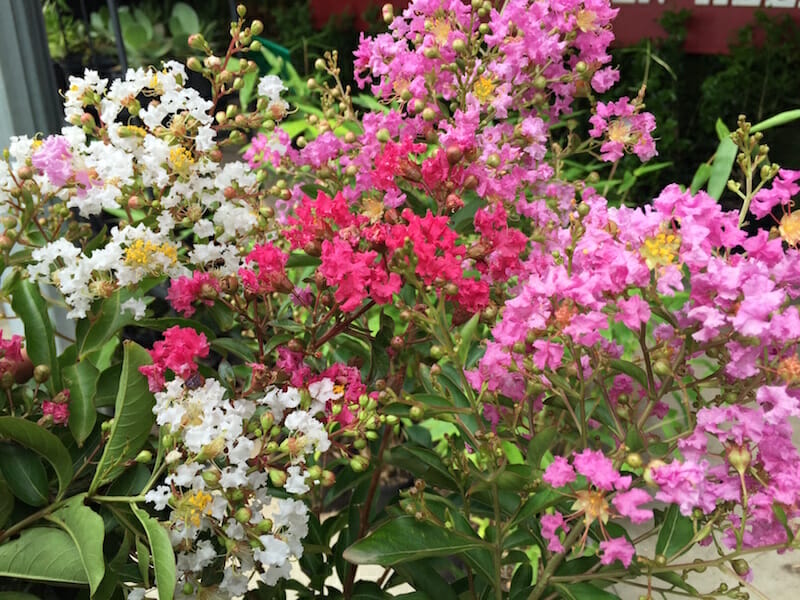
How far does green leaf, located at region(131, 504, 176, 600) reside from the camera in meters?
0.58

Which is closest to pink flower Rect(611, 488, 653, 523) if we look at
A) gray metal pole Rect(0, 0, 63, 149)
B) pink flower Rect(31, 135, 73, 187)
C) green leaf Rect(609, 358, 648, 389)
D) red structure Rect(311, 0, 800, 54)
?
green leaf Rect(609, 358, 648, 389)

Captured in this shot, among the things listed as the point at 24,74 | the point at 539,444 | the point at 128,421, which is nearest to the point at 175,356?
the point at 128,421

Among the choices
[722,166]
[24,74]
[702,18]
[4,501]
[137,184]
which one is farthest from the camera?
[702,18]

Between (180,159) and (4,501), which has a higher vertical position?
(180,159)

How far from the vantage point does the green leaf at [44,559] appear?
63cm

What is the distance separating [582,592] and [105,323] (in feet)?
1.66

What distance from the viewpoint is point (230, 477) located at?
62cm

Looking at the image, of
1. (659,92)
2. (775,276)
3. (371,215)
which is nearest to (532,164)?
(371,215)

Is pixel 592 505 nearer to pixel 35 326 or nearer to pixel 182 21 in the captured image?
pixel 35 326

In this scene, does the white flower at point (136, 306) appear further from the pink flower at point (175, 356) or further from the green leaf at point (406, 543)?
the green leaf at point (406, 543)

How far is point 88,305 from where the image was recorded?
0.77 m

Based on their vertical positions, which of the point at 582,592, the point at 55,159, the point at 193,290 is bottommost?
the point at 582,592

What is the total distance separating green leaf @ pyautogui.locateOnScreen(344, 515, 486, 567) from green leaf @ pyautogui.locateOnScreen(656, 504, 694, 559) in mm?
155

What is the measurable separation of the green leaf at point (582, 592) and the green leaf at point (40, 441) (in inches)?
17.2
